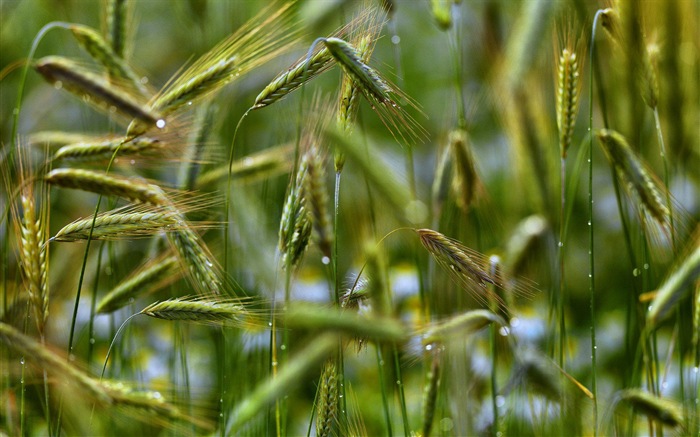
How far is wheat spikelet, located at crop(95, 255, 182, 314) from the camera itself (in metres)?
0.93

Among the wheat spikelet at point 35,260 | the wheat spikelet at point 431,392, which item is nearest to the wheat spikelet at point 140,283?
the wheat spikelet at point 35,260

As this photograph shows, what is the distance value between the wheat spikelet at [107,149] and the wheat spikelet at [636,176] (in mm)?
529

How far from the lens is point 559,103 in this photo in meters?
0.92

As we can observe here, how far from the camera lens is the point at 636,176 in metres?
0.93

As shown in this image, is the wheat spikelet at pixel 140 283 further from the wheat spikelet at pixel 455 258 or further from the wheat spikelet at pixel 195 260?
the wheat spikelet at pixel 455 258

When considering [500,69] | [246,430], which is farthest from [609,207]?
[246,430]

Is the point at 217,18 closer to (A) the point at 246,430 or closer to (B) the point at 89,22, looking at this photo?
(A) the point at 246,430

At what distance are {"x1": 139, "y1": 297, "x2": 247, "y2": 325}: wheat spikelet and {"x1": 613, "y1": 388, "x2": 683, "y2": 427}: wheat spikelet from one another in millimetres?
401

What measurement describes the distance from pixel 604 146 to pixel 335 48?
371 millimetres

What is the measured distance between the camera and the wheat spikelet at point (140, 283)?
3.06ft

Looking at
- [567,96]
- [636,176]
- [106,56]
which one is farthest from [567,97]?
[106,56]

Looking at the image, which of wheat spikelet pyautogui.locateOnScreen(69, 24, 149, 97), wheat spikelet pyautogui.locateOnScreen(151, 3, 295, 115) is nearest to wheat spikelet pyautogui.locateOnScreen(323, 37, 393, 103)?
wheat spikelet pyautogui.locateOnScreen(151, 3, 295, 115)

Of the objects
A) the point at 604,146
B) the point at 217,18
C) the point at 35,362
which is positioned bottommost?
the point at 35,362

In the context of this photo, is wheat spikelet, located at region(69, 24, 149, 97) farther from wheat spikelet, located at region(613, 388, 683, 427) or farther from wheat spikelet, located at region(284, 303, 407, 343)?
wheat spikelet, located at region(613, 388, 683, 427)
